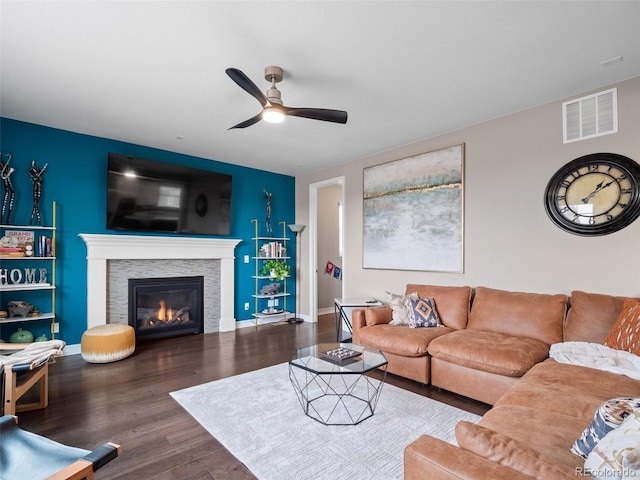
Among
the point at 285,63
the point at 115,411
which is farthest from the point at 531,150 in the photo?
the point at 115,411

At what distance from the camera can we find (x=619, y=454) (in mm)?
875

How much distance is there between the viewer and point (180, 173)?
4.84 m

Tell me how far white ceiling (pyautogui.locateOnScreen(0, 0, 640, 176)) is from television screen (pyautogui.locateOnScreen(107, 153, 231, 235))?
66 centimetres

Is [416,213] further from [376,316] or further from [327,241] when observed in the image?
[327,241]

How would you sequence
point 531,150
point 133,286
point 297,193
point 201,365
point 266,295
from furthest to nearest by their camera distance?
1. point 297,193
2. point 266,295
3. point 133,286
4. point 201,365
5. point 531,150

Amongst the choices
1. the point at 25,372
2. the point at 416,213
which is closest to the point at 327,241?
the point at 416,213

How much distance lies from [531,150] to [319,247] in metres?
4.14

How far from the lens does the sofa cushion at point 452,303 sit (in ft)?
11.9

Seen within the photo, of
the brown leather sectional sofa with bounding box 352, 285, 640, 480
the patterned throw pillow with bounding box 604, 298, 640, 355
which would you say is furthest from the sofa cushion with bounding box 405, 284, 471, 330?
the patterned throw pillow with bounding box 604, 298, 640, 355

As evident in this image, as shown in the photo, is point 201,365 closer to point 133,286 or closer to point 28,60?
point 133,286

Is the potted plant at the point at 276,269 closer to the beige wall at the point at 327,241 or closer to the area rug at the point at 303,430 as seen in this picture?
the beige wall at the point at 327,241

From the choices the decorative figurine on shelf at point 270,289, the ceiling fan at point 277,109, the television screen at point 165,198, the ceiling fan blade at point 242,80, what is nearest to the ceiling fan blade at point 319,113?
the ceiling fan at point 277,109

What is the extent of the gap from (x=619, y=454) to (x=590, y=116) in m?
3.24

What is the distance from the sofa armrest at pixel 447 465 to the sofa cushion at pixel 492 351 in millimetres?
1804
